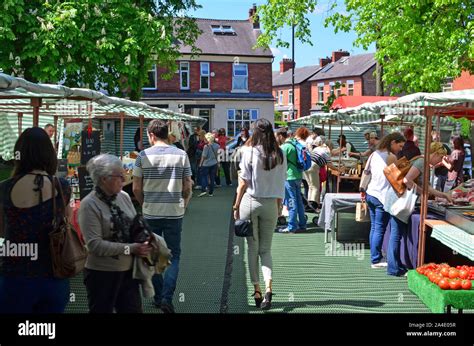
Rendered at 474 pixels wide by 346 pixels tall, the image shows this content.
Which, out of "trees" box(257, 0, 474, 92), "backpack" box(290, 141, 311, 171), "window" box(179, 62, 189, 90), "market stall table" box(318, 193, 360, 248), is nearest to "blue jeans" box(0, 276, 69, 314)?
"market stall table" box(318, 193, 360, 248)

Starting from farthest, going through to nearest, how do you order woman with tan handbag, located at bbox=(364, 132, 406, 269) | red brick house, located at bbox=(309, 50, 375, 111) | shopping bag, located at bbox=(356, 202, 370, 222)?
red brick house, located at bbox=(309, 50, 375, 111)
shopping bag, located at bbox=(356, 202, 370, 222)
woman with tan handbag, located at bbox=(364, 132, 406, 269)

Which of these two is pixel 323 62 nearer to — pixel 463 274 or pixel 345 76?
pixel 345 76

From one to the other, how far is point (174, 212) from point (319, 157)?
7067 mm

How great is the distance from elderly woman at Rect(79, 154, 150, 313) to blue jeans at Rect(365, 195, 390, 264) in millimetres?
4843

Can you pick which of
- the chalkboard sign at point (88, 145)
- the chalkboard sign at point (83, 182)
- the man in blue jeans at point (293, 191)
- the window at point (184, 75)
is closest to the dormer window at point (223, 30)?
the window at point (184, 75)

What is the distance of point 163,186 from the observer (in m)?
5.96

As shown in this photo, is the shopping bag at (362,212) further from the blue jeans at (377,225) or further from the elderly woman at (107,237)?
the elderly woman at (107,237)

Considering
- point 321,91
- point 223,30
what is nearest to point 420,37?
point 223,30

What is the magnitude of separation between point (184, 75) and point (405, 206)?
4039cm

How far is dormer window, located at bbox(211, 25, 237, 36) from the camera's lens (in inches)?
1955

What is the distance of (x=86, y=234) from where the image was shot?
4062mm

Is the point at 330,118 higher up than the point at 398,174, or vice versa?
the point at 330,118

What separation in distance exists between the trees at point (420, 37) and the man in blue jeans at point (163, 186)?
1114 cm

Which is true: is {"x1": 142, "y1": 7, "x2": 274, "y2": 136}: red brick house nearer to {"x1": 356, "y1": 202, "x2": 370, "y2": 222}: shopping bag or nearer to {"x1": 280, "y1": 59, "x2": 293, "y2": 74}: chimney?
{"x1": 280, "y1": 59, "x2": 293, "y2": 74}: chimney
